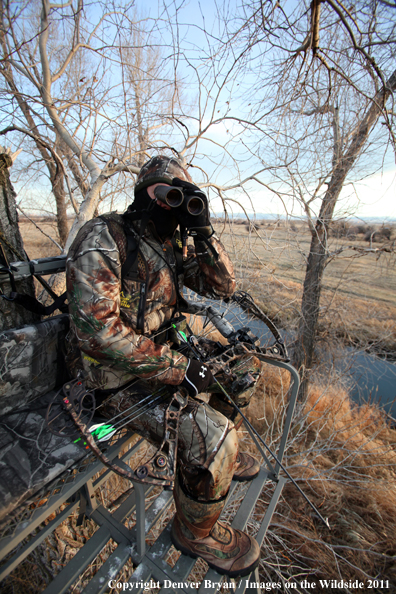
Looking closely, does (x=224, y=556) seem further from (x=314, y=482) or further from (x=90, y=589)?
(x=314, y=482)

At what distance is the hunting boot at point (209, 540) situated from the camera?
1618 millimetres

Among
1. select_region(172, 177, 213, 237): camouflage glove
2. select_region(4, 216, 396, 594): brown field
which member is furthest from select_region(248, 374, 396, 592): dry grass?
select_region(172, 177, 213, 237): camouflage glove

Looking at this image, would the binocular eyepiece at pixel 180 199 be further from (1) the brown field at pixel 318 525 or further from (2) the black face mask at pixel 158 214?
(1) the brown field at pixel 318 525

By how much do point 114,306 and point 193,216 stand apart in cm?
85

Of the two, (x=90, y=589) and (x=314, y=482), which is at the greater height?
(x=90, y=589)

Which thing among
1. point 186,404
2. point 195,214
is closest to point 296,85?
point 195,214

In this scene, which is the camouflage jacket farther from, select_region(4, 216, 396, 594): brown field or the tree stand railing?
select_region(4, 216, 396, 594): brown field

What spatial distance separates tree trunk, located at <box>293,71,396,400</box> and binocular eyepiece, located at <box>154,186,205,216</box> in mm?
3501

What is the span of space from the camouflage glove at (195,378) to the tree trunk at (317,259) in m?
3.41

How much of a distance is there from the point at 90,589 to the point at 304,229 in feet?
19.6

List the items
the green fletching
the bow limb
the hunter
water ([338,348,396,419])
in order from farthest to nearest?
water ([338,348,396,419]) < the hunter < the green fletching < the bow limb

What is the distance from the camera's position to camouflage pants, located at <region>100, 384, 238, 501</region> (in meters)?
1.57

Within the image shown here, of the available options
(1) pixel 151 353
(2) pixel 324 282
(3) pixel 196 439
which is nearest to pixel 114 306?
(1) pixel 151 353

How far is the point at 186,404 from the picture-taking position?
5.51ft
